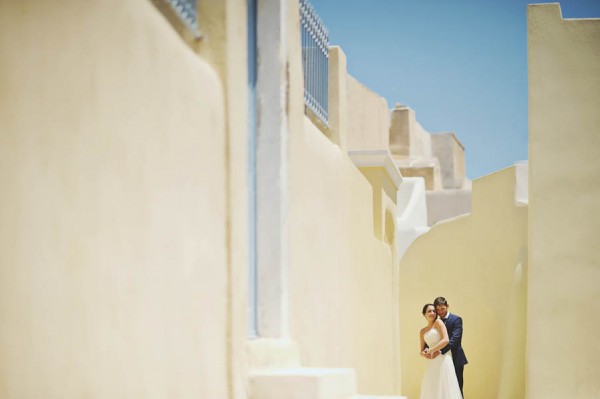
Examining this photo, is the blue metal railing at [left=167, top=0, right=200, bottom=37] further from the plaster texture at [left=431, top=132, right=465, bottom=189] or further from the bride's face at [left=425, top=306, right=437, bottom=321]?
the plaster texture at [left=431, top=132, right=465, bottom=189]

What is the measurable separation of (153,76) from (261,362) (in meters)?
2.45

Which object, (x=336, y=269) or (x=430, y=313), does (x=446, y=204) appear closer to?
(x=430, y=313)

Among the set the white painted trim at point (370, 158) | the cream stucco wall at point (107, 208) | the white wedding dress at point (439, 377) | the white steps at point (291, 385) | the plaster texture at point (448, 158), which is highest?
the plaster texture at point (448, 158)

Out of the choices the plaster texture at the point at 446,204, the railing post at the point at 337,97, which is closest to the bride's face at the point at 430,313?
the railing post at the point at 337,97

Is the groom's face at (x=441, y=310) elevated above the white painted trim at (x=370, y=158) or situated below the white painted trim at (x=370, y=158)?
below

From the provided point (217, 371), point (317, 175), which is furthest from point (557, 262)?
point (217, 371)

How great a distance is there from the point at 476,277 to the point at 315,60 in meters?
8.65

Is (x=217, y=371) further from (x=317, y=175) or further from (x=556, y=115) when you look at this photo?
(x=556, y=115)

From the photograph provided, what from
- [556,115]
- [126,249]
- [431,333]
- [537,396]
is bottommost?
[537,396]

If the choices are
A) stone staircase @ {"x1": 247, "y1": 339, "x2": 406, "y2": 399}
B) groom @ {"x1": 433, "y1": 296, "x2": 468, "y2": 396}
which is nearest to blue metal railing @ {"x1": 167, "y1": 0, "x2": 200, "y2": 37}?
stone staircase @ {"x1": 247, "y1": 339, "x2": 406, "y2": 399}

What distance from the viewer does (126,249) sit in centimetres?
493

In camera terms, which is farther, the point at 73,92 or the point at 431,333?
the point at 431,333

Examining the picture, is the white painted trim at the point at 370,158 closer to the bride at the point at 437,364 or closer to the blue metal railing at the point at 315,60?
the bride at the point at 437,364

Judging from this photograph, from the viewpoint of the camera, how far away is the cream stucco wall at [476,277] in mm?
16844
